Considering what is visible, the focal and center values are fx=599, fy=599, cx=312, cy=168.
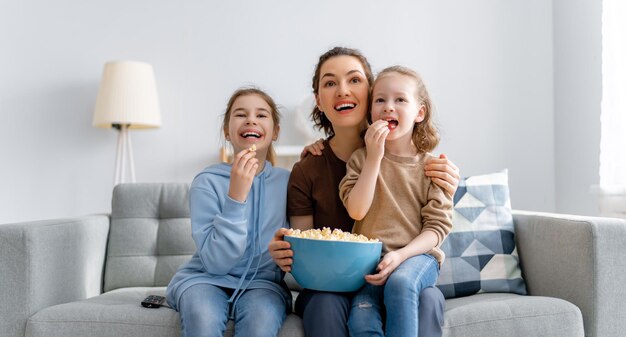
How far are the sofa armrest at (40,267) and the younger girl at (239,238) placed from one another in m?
0.36

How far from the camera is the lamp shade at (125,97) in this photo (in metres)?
2.85

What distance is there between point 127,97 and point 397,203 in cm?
176

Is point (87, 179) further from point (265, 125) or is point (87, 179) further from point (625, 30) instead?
point (625, 30)

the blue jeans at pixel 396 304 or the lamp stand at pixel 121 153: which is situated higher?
the lamp stand at pixel 121 153

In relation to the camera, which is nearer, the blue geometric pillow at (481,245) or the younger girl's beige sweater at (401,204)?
the younger girl's beige sweater at (401,204)

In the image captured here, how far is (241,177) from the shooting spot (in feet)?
4.96

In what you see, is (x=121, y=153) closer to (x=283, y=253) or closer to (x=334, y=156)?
(x=334, y=156)

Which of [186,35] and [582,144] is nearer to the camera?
[582,144]

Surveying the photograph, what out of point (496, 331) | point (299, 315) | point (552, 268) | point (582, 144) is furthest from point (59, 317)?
point (582, 144)

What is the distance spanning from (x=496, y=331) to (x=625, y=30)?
1.59m

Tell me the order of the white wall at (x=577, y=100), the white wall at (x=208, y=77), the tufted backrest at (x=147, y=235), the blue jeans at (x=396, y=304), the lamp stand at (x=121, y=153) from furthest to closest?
1. the white wall at (x=208, y=77)
2. the lamp stand at (x=121, y=153)
3. the white wall at (x=577, y=100)
4. the tufted backrest at (x=147, y=235)
5. the blue jeans at (x=396, y=304)

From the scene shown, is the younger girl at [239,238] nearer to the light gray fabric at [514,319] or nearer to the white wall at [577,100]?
the light gray fabric at [514,319]

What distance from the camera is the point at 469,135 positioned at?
320 centimetres

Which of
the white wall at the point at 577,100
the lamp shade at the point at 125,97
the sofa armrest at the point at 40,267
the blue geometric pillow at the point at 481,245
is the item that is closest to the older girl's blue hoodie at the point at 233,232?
the sofa armrest at the point at 40,267
